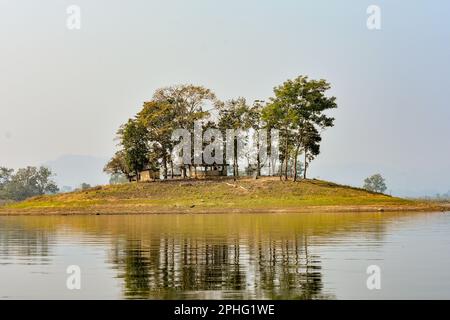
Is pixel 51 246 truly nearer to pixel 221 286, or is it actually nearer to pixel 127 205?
pixel 221 286

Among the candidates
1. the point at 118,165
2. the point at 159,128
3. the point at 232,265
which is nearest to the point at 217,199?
the point at 159,128

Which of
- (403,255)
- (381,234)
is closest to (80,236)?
(381,234)

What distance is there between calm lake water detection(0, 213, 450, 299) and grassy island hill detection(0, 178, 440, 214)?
47.3m

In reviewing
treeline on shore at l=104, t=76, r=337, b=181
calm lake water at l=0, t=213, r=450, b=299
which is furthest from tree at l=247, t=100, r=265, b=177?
calm lake water at l=0, t=213, r=450, b=299

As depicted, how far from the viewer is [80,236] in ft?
168

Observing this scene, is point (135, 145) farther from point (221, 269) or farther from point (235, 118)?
point (221, 269)

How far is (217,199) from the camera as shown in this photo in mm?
104562

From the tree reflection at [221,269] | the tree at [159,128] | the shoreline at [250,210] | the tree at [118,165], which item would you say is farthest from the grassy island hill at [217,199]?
the tree reflection at [221,269]

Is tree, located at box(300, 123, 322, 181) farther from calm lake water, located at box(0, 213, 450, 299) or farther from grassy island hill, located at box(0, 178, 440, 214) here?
calm lake water, located at box(0, 213, 450, 299)

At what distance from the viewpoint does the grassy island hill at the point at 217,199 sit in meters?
96.0

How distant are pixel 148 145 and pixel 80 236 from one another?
80.8 meters

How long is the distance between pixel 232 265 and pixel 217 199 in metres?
74.6

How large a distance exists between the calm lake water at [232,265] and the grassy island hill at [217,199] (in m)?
47.3
